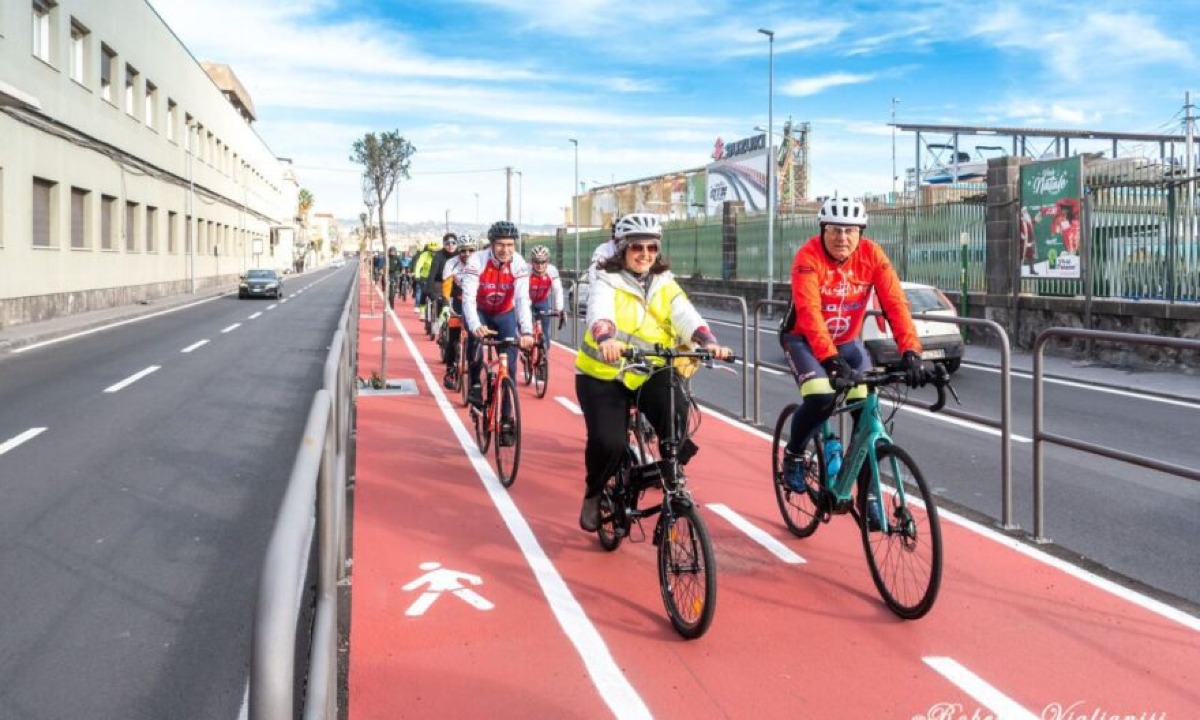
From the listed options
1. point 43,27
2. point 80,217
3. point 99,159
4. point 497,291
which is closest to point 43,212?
point 80,217

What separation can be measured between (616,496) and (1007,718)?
7.16 ft

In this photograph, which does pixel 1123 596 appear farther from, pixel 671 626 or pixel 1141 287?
pixel 1141 287

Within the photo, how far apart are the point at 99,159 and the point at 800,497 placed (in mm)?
29414

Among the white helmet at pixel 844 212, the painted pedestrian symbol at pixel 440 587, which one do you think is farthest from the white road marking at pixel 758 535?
the white helmet at pixel 844 212

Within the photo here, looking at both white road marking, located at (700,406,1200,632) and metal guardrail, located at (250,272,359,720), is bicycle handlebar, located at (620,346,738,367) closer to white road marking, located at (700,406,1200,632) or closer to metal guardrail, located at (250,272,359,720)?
white road marking, located at (700,406,1200,632)

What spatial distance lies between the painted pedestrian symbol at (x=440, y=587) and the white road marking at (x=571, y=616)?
1.05 feet

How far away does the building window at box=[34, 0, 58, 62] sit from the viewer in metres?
25.1

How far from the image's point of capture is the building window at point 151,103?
37.6m

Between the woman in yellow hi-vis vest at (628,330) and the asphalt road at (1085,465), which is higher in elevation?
the woman in yellow hi-vis vest at (628,330)

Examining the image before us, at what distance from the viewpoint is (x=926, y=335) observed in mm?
14078

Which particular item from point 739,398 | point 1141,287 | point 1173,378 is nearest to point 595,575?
point 739,398

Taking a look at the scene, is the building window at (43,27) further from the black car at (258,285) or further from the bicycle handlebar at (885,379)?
the bicycle handlebar at (885,379)

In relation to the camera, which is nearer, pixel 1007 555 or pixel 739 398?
pixel 1007 555

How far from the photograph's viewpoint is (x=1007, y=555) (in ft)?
18.1
